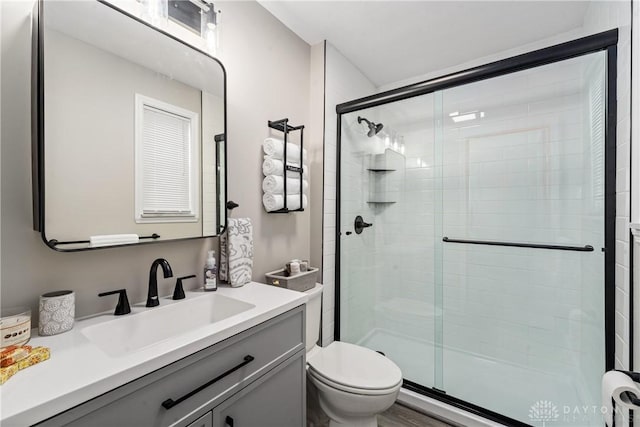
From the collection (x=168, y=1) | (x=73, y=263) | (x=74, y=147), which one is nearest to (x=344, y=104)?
(x=168, y=1)

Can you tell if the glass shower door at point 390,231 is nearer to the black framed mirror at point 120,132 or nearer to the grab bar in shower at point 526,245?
the grab bar in shower at point 526,245

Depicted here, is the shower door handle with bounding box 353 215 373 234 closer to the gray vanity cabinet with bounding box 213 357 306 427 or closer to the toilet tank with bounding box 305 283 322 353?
the toilet tank with bounding box 305 283 322 353

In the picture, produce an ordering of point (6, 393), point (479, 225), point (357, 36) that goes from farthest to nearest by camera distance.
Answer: point (479, 225), point (357, 36), point (6, 393)

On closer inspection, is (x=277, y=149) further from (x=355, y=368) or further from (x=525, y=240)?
(x=525, y=240)

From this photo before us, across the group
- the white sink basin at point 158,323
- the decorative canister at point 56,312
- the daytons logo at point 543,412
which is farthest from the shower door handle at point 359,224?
the decorative canister at point 56,312

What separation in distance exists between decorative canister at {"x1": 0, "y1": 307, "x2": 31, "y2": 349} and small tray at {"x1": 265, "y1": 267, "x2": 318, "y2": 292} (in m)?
0.98

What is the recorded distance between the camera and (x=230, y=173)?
1.50 metres

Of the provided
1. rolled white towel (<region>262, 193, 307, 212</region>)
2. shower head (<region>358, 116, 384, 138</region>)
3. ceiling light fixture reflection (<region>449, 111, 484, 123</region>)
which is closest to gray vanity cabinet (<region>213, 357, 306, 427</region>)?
rolled white towel (<region>262, 193, 307, 212</region>)

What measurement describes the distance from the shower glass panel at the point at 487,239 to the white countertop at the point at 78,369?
1.46m

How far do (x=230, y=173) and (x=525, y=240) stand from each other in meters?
1.97

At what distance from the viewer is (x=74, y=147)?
3.06ft

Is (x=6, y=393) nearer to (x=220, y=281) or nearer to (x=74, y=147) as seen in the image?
(x=74, y=147)

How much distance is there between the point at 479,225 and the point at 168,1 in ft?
7.50

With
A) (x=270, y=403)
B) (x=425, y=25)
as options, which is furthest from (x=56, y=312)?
(x=425, y=25)
